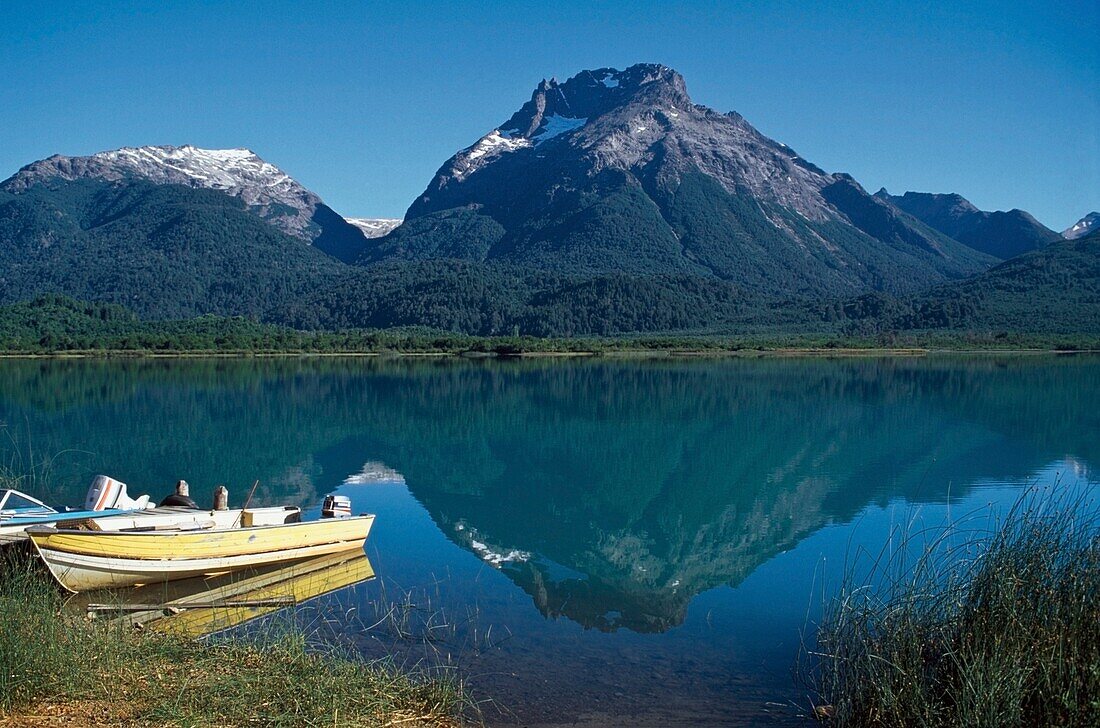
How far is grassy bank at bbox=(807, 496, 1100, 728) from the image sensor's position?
→ 694 cm

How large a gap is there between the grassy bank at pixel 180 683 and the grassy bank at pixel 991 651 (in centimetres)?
375

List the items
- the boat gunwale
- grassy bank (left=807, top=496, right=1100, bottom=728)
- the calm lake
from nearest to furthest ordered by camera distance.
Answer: grassy bank (left=807, top=496, right=1100, bottom=728) → the calm lake → the boat gunwale

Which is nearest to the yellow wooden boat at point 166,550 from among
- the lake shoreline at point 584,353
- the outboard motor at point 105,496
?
the outboard motor at point 105,496

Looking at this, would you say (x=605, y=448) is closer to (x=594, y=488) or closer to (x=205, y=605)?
(x=594, y=488)

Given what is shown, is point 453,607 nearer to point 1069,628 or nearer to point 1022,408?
point 1069,628

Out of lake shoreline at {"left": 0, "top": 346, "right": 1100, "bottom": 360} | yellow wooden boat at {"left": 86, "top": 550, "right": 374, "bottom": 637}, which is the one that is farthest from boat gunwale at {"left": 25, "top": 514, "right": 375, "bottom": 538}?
lake shoreline at {"left": 0, "top": 346, "right": 1100, "bottom": 360}

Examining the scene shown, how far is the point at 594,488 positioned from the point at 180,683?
55.4 ft

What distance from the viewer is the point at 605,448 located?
104 feet

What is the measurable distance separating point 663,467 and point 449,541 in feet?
36.6

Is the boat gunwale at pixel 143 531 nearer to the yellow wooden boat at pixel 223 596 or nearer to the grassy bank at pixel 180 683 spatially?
the yellow wooden boat at pixel 223 596

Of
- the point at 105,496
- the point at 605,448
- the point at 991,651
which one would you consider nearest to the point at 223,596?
the point at 105,496

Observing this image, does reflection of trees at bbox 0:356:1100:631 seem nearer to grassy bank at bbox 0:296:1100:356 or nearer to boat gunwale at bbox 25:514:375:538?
boat gunwale at bbox 25:514:375:538

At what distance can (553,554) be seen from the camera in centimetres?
1706

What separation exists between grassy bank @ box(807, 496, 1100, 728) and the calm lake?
1201mm
